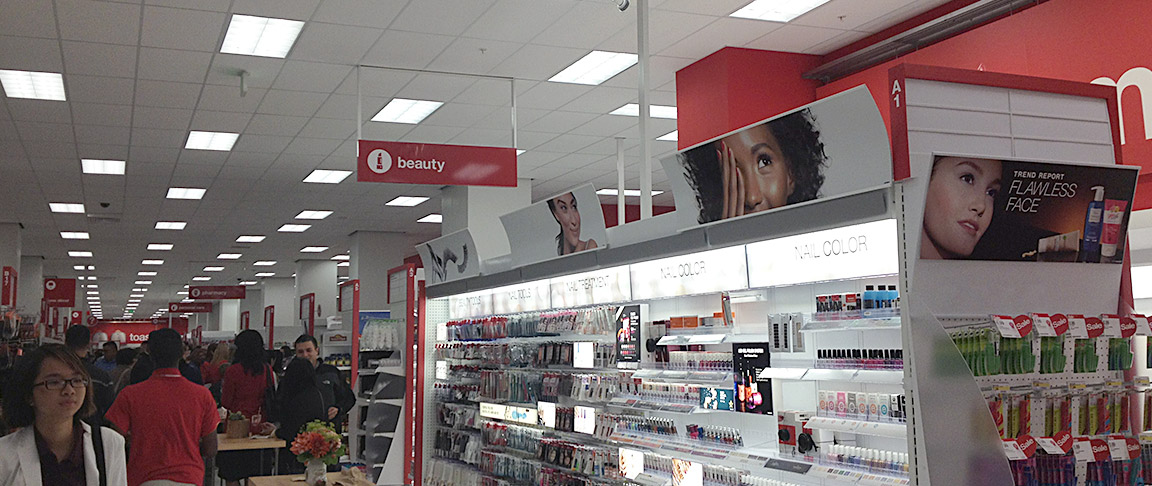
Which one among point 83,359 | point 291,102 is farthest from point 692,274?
point 83,359

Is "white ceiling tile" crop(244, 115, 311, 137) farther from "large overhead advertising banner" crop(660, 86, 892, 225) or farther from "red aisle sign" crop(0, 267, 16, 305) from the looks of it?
"red aisle sign" crop(0, 267, 16, 305)

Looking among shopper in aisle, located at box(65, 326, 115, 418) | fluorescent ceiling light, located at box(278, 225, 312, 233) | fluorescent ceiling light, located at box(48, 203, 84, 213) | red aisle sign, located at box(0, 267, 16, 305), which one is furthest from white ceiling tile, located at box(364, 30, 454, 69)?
fluorescent ceiling light, located at box(278, 225, 312, 233)

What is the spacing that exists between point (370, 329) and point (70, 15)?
5161mm

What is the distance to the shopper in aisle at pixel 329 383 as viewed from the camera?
8.17 metres

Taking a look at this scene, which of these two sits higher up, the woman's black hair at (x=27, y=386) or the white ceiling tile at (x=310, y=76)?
the white ceiling tile at (x=310, y=76)

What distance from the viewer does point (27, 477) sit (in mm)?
3107

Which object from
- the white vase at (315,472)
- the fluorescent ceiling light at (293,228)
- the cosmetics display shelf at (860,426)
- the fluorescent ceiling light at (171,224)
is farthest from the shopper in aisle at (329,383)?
the fluorescent ceiling light at (171,224)

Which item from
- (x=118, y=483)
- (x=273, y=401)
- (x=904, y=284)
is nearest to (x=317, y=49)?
(x=273, y=401)

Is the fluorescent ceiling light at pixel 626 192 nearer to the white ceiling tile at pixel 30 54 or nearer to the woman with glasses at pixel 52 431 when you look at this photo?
the white ceiling tile at pixel 30 54

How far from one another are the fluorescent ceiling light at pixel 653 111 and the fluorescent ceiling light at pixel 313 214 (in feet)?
25.7

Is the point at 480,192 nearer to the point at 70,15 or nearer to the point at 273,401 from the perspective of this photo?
the point at 273,401

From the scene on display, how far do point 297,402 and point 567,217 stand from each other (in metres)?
2.93

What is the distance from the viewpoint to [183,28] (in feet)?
22.3

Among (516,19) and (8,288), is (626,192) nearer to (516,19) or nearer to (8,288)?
(516,19)
